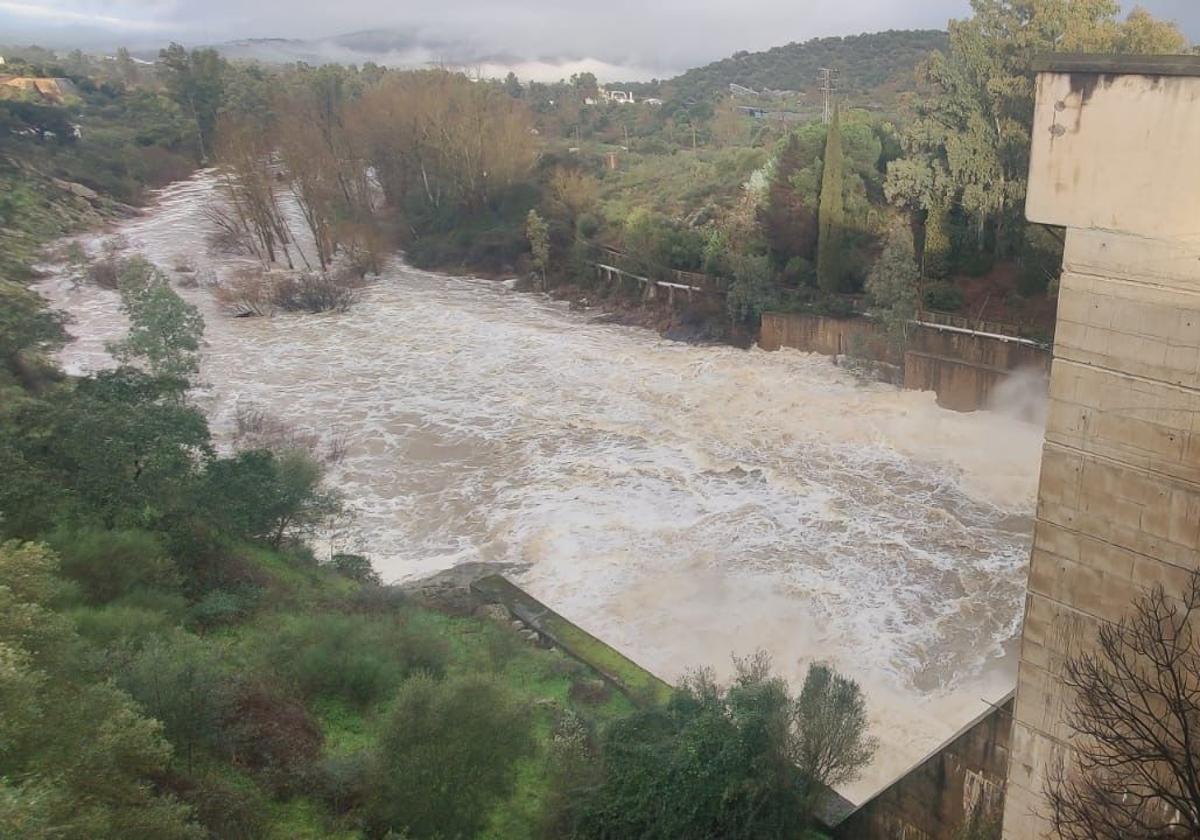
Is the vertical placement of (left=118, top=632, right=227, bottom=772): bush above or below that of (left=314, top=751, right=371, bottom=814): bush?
above

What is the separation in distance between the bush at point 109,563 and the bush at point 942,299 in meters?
20.1

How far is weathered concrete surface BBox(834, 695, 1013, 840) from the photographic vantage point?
27.3 feet

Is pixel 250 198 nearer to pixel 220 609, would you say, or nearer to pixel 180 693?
pixel 220 609

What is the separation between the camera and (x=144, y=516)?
42.5ft

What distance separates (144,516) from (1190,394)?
489 inches

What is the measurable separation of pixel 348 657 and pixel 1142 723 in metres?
8.13

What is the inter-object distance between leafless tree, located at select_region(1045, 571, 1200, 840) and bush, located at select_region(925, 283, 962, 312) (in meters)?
20.0

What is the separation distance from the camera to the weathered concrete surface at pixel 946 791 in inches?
328

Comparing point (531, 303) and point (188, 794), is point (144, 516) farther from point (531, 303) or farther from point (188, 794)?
point (531, 303)

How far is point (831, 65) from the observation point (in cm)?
9138

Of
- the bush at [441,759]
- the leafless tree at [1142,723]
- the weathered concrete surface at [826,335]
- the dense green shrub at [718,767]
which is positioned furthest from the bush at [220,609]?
the weathered concrete surface at [826,335]

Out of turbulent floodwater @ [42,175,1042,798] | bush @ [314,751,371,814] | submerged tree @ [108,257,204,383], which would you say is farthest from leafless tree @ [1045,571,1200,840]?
submerged tree @ [108,257,204,383]

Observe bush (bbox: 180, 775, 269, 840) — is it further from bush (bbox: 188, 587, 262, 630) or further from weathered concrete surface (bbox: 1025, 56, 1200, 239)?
weathered concrete surface (bbox: 1025, 56, 1200, 239)

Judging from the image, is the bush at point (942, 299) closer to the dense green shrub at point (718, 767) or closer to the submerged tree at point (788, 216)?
the submerged tree at point (788, 216)
